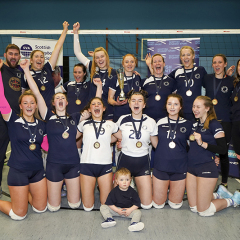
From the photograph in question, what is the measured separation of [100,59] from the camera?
449 cm

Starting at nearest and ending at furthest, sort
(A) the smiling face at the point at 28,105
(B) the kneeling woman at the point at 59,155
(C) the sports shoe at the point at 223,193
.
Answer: (A) the smiling face at the point at 28,105
(B) the kneeling woman at the point at 59,155
(C) the sports shoe at the point at 223,193

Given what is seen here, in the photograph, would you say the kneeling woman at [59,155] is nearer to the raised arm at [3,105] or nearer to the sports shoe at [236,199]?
the raised arm at [3,105]

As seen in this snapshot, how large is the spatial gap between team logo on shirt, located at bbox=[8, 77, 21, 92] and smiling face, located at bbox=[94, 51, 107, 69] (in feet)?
4.82

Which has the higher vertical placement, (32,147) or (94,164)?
(32,147)

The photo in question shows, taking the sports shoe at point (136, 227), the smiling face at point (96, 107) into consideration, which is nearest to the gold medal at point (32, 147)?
the smiling face at point (96, 107)

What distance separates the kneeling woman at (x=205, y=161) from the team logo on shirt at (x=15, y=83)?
311 cm

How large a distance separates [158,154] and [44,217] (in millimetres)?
1948

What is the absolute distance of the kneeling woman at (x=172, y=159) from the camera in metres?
3.74

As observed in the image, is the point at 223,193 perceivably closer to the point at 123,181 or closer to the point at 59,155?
the point at 123,181

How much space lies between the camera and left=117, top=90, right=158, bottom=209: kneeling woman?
12.5 ft

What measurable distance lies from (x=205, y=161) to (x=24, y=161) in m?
2.65

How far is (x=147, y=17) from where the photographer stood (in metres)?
11.3

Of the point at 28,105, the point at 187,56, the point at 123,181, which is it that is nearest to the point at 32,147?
the point at 28,105

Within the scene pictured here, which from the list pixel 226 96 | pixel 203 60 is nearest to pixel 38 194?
pixel 226 96
